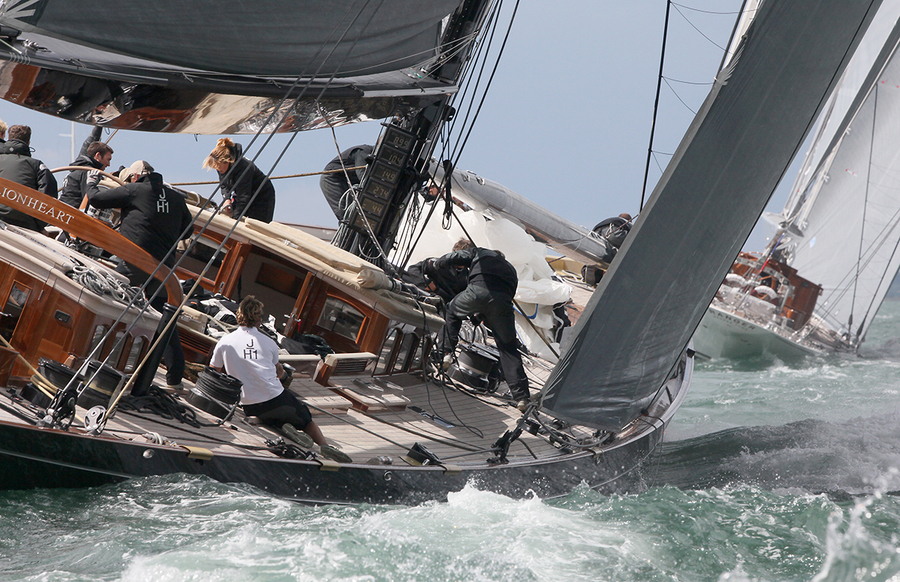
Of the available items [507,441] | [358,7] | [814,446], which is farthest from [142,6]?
[814,446]

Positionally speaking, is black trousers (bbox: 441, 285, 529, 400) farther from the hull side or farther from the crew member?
the crew member

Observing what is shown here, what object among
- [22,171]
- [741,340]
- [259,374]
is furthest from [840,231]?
[22,171]

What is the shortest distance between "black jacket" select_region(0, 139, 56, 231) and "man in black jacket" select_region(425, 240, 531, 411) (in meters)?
3.74

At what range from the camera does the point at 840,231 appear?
25.1 meters

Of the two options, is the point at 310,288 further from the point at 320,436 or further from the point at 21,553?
the point at 21,553

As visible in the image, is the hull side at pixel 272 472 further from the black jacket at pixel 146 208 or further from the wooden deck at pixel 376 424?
the black jacket at pixel 146 208

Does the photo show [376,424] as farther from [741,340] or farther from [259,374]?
[741,340]

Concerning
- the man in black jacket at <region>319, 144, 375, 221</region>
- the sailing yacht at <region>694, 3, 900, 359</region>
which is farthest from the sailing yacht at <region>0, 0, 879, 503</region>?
the sailing yacht at <region>694, 3, 900, 359</region>

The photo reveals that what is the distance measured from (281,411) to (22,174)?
305 cm

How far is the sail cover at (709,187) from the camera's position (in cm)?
702

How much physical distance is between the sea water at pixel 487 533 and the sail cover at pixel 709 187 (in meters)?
1.16

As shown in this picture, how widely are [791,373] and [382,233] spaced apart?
1459 centimetres

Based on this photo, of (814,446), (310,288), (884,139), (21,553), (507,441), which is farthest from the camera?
(884,139)

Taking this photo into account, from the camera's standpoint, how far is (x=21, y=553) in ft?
14.4
